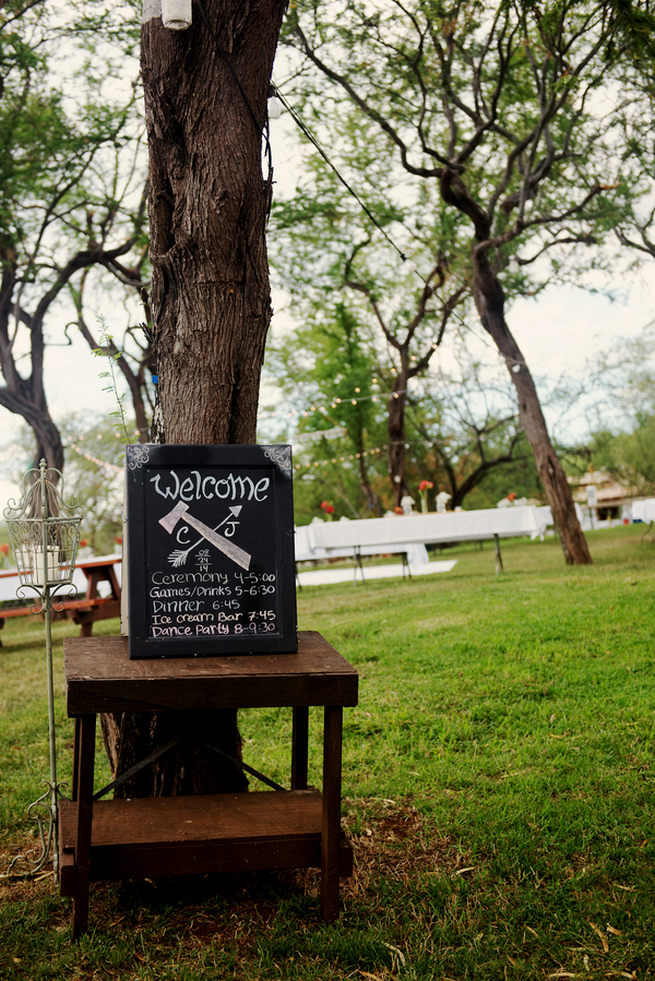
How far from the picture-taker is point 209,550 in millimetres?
2422

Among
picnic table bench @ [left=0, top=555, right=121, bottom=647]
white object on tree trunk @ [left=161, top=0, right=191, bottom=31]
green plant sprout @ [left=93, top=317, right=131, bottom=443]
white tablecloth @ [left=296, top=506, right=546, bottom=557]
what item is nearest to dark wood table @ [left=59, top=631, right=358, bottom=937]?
green plant sprout @ [left=93, top=317, right=131, bottom=443]

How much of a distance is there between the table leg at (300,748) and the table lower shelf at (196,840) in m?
0.30

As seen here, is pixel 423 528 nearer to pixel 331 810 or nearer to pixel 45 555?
pixel 45 555

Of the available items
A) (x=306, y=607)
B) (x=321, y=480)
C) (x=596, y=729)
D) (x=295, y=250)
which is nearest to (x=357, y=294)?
(x=295, y=250)

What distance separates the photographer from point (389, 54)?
35.7 ft

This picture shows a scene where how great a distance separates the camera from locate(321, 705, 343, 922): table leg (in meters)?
2.28

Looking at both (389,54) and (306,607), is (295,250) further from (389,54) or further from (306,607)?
(306,607)

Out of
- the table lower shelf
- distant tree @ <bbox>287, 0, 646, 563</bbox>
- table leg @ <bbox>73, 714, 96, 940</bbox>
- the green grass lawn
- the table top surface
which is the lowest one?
the green grass lawn

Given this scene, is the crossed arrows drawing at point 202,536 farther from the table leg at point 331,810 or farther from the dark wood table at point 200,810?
the table leg at point 331,810

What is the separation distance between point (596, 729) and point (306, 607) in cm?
541

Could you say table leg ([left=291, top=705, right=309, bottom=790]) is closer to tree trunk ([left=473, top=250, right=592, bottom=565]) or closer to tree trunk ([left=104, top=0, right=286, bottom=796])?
tree trunk ([left=104, top=0, right=286, bottom=796])

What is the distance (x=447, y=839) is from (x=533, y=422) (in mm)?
8467

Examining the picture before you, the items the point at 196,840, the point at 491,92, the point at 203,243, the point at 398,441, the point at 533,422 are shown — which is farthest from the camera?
the point at 398,441

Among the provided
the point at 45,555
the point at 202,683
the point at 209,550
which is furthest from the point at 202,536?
the point at 45,555
